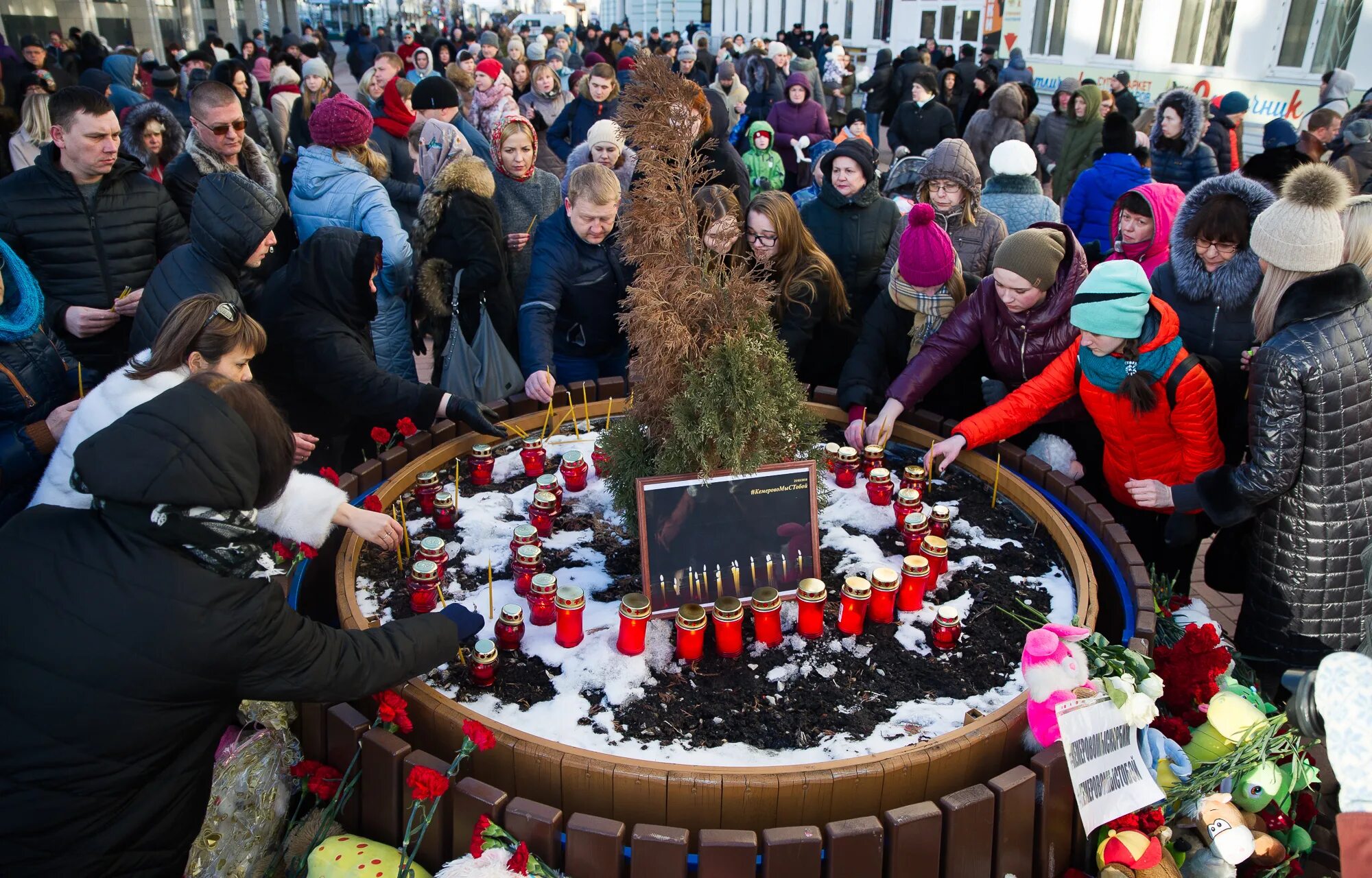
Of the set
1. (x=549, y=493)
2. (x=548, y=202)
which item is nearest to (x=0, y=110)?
(x=548, y=202)

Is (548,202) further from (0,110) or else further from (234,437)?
(0,110)

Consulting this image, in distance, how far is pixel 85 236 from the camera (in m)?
3.87

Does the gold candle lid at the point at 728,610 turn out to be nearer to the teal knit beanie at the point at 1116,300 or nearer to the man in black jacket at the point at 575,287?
the man in black jacket at the point at 575,287

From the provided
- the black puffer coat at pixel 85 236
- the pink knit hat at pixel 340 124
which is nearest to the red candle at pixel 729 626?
the black puffer coat at pixel 85 236

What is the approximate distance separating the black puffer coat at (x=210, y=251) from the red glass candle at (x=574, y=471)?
1.22 metres

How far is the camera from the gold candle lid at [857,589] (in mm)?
2484

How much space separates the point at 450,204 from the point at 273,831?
297 cm

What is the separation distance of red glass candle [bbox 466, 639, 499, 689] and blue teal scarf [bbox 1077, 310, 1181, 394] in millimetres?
2066

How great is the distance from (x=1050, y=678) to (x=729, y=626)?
0.78 m

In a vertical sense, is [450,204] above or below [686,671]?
above

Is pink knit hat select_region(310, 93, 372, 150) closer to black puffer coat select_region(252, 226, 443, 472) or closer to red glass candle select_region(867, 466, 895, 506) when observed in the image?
black puffer coat select_region(252, 226, 443, 472)

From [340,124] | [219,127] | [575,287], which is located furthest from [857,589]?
[219,127]

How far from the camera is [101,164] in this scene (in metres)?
3.86

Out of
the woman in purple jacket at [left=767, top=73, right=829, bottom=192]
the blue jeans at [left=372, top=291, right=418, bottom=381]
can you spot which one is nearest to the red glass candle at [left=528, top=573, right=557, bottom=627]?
the blue jeans at [left=372, top=291, right=418, bottom=381]
